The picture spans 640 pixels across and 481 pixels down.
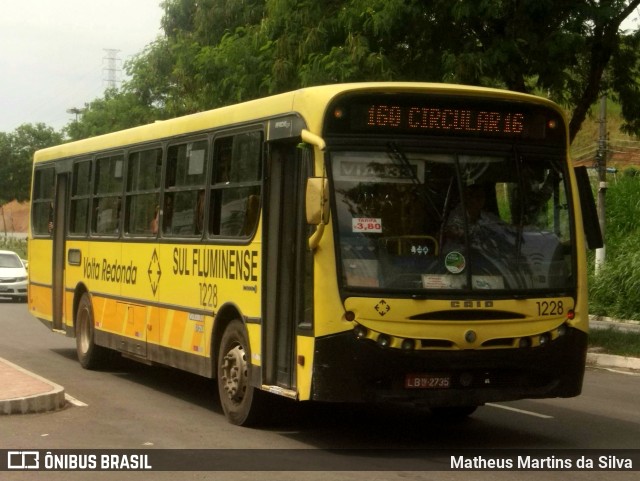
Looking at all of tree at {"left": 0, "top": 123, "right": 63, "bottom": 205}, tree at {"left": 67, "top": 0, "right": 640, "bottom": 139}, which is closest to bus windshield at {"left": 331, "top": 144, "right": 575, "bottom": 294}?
tree at {"left": 67, "top": 0, "right": 640, "bottom": 139}

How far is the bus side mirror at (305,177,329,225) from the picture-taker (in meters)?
9.91

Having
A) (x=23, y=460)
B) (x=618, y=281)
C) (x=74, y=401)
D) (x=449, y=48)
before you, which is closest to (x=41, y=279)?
(x=74, y=401)

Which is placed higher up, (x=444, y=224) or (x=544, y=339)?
(x=444, y=224)

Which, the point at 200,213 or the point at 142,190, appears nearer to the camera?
the point at 200,213

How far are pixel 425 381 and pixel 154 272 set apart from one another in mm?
4994

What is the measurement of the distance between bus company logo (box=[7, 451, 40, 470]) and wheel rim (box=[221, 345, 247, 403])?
7.26ft

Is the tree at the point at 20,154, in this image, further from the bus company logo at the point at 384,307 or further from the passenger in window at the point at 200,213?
the bus company logo at the point at 384,307

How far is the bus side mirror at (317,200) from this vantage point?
9906 millimetres

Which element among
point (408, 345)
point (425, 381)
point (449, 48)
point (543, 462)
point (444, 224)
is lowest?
point (543, 462)

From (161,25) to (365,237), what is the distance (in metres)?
30.1

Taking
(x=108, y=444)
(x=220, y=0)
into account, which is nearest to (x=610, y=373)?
(x=108, y=444)

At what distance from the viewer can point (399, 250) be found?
10.1 metres

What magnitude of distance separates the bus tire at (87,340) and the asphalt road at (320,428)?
58.6 inches

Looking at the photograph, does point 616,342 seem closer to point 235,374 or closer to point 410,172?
point 235,374
